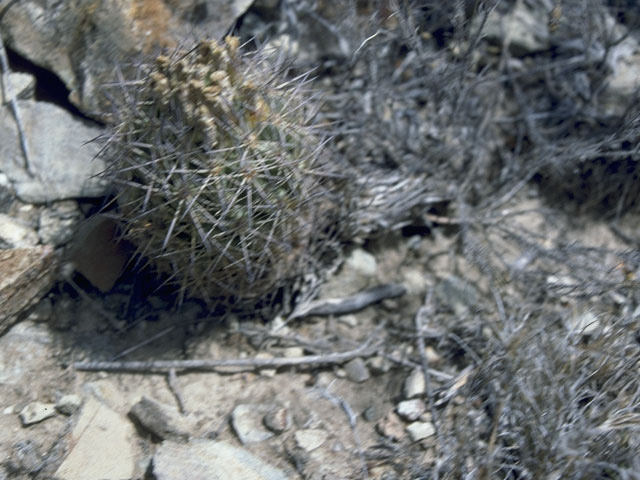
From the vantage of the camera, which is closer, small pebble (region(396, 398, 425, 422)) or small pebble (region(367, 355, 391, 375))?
small pebble (region(396, 398, 425, 422))

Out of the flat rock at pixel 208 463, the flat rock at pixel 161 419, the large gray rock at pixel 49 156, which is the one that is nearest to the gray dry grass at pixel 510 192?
the flat rock at pixel 208 463

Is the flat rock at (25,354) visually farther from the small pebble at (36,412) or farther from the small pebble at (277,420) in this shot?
the small pebble at (277,420)

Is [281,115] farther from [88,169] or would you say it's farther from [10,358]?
[10,358]

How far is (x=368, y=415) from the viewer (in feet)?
9.62

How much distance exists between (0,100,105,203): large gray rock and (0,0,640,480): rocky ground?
10 millimetres

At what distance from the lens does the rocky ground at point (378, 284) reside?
2674 mm

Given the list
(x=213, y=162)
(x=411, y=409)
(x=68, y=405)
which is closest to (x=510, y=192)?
(x=411, y=409)

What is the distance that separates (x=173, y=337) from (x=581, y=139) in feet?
7.76

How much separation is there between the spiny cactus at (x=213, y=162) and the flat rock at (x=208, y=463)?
64 cm

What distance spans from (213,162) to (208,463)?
44.5 inches

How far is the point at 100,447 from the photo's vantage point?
2.66m

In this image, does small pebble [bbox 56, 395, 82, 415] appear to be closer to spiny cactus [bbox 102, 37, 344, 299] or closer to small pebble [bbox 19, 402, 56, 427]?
small pebble [bbox 19, 402, 56, 427]

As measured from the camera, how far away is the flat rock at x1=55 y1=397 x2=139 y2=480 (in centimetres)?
258

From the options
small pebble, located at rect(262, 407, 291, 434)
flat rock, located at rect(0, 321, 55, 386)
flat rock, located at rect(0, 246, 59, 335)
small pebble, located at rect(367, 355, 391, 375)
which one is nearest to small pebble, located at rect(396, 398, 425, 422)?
small pebble, located at rect(367, 355, 391, 375)
